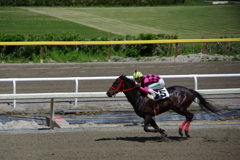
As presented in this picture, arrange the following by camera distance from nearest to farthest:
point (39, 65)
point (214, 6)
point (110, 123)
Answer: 1. point (110, 123)
2. point (39, 65)
3. point (214, 6)

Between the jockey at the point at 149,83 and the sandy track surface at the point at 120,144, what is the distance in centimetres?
69

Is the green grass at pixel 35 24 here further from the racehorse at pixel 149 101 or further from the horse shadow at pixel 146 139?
the horse shadow at pixel 146 139

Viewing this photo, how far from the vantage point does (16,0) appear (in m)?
23.2

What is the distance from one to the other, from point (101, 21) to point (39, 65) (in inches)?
514

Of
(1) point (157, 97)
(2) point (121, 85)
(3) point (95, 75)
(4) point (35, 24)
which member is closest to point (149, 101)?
(1) point (157, 97)

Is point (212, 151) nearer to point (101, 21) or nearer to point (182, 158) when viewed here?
point (182, 158)

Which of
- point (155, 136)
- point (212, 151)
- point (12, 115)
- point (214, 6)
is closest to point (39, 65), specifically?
point (12, 115)

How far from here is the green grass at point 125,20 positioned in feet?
67.9

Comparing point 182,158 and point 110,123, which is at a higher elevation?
point 182,158

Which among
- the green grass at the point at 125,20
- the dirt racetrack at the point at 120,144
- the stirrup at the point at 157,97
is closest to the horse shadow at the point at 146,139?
the dirt racetrack at the point at 120,144

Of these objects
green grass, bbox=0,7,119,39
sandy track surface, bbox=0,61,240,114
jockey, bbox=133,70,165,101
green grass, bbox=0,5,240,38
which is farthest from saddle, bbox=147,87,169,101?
green grass, bbox=0,7,119,39

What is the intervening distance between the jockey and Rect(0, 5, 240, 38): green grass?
41.6 ft

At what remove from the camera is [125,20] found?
25406mm

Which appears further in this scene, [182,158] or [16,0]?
[16,0]
